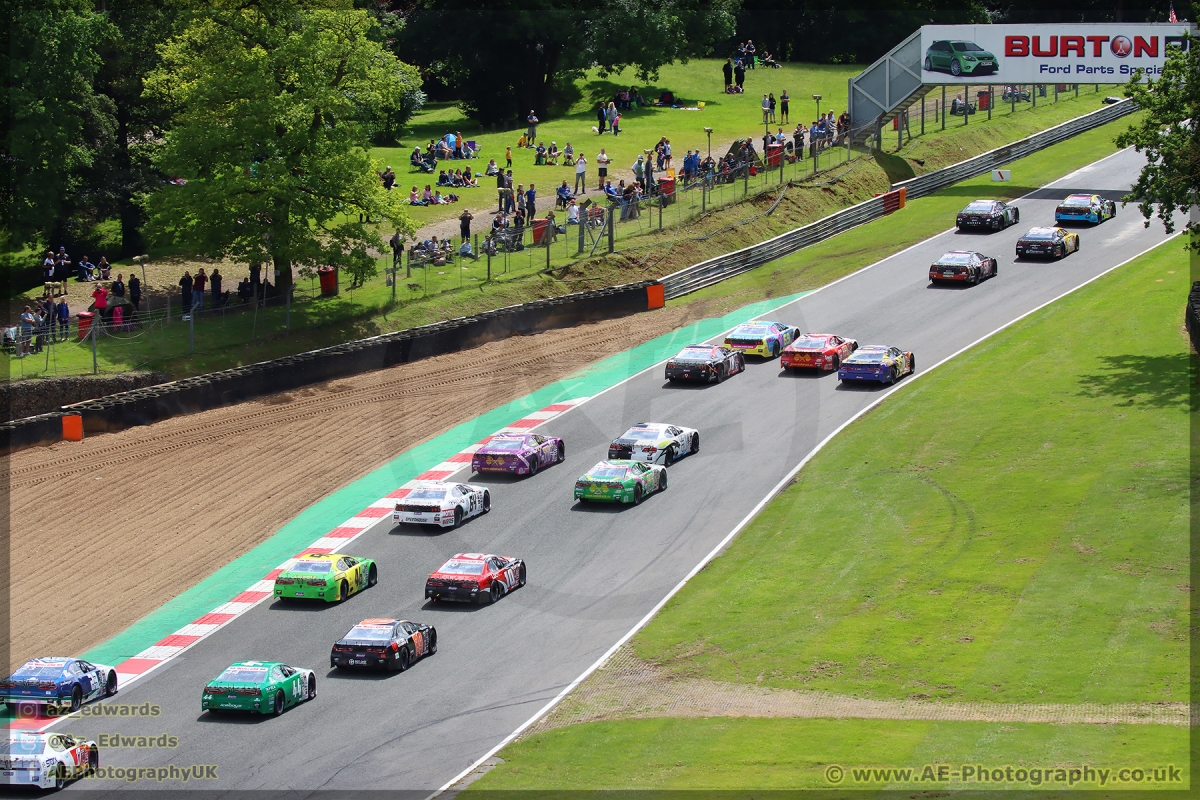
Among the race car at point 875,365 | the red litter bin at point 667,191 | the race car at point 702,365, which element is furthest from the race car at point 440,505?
the red litter bin at point 667,191

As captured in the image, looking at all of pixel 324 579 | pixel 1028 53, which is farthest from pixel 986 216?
pixel 324 579

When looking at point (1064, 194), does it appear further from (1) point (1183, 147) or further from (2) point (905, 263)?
(1) point (1183, 147)

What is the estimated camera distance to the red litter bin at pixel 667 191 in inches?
2306

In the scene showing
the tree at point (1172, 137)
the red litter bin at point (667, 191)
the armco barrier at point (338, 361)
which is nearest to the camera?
the tree at point (1172, 137)

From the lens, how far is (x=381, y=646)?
90.9 ft

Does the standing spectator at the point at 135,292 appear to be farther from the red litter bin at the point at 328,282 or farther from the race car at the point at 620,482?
the race car at the point at 620,482

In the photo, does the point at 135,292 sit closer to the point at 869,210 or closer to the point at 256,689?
the point at 256,689

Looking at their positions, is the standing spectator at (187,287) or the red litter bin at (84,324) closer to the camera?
the red litter bin at (84,324)

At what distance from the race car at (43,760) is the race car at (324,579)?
843cm

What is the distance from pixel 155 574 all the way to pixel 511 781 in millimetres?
15710

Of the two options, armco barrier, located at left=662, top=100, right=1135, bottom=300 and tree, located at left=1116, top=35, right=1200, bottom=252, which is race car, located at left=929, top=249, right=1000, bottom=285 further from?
tree, located at left=1116, top=35, right=1200, bottom=252

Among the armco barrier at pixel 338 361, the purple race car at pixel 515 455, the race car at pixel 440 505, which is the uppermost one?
the armco barrier at pixel 338 361

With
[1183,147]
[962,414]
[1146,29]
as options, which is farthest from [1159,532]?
[1146,29]

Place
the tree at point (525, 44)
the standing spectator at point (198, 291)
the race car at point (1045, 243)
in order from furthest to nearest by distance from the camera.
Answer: the tree at point (525, 44) → the race car at point (1045, 243) → the standing spectator at point (198, 291)
